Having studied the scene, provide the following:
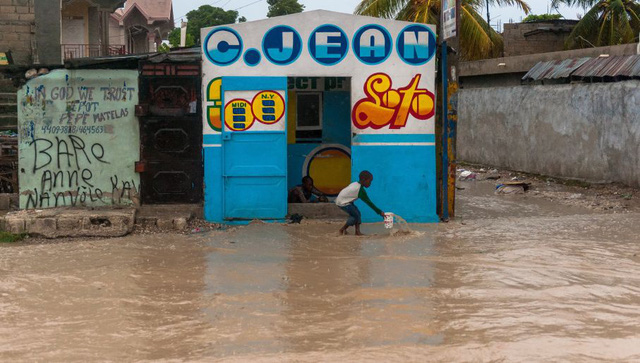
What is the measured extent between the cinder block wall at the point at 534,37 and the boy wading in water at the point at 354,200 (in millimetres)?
19475

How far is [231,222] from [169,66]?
7.62 feet

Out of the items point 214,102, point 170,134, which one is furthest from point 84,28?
point 214,102

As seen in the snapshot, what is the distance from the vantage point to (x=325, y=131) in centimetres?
1311

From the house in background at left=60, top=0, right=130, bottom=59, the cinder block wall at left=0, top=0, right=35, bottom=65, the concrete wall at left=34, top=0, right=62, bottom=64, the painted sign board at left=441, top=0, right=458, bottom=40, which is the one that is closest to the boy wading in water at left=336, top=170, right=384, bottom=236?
the painted sign board at left=441, top=0, right=458, bottom=40

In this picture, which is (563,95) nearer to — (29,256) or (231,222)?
(231,222)

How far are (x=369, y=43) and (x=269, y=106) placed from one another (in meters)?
1.66

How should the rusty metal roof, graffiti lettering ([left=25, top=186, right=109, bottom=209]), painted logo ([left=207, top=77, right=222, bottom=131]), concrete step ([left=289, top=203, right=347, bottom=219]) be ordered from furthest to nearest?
the rusty metal roof → concrete step ([left=289, top=203, right=347, bottom=219]) → painted logo ([left=207, top=77, right=222, bottom=131]) → graffiti lettering ([left=25, top=186, right=109, bottom=209])

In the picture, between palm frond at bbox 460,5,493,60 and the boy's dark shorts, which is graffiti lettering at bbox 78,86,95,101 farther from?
palm frond at bbox 460,5,493,60

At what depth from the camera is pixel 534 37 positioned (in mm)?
29875

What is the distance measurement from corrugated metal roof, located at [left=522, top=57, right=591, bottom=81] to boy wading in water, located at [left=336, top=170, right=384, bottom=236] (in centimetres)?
711

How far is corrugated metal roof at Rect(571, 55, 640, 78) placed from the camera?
14.4 metres

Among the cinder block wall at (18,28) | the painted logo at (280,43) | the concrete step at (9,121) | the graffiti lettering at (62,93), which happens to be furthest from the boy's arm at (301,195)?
the cinder block wall at (18,28)

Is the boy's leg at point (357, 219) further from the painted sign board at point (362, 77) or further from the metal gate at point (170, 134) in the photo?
the metal gate at point (170, 134)

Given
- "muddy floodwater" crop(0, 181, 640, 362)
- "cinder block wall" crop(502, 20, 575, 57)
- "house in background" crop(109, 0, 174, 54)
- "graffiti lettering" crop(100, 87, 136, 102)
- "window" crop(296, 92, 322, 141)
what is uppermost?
"house in background" crop(109, 0, 174, 54)
